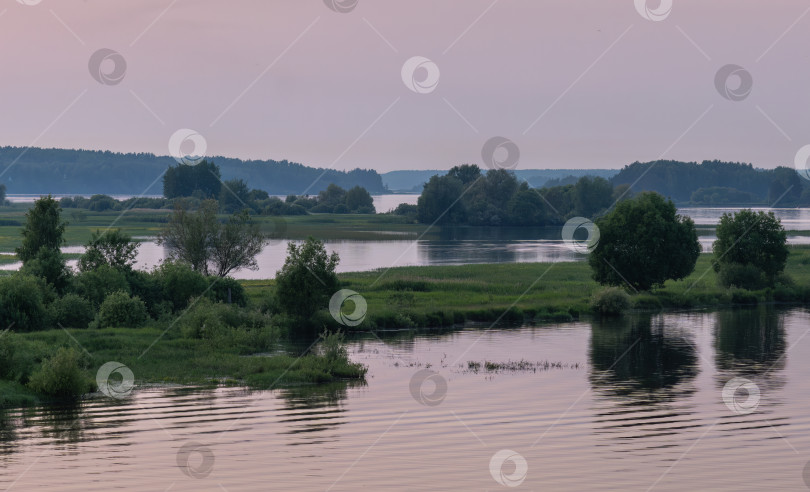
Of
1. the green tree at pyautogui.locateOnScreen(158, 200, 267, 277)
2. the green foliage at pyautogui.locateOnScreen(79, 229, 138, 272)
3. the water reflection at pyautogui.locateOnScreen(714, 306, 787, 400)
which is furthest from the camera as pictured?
the green tree at pyautogui.locateOnScreen(158, 200, 267, 277)

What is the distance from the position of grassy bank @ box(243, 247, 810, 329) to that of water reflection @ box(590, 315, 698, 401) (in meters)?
6.13

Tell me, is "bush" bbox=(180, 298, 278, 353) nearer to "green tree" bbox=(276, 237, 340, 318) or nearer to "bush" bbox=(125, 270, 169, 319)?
"bush" bbox=(125, 270, 169, 319)

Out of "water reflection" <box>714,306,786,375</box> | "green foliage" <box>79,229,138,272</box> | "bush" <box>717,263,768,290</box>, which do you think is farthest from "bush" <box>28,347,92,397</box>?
"bush" <box>717,263,768,290</box>

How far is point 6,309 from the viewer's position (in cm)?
4469

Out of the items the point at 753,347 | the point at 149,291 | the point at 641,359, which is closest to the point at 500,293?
the point at 753,347

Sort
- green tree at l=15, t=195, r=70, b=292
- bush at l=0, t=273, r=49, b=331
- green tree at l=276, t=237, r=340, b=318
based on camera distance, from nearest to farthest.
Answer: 1. bush at l=0, t=273, r=49, b=331
2. green tree at l=276, t=237, r=340, b=318
3. green tree at l=15, t=195, r=70, b=292

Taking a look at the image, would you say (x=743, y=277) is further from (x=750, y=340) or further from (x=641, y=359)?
(x=641, y=359)

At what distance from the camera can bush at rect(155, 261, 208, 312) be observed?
54812 mm

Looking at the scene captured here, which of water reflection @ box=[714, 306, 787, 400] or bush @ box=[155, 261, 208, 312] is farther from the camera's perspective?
bush @ box=[155, 261, 208, 312]

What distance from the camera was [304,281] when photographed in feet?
176

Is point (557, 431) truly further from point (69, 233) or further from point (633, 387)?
point (69, 233)

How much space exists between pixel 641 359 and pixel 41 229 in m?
37.2

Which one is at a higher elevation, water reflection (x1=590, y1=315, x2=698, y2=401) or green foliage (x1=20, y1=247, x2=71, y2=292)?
green foliage (x1=20, y1=247, x2=71, y2=292)

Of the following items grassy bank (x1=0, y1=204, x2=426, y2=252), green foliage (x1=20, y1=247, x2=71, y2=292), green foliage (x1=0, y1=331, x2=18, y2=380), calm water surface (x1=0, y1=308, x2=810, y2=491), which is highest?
grassy bank (x1=0, y1=204, x2=426, y2=252)
